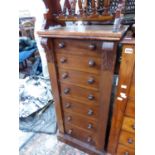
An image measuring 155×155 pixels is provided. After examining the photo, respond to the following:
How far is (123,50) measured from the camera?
2.68 ft

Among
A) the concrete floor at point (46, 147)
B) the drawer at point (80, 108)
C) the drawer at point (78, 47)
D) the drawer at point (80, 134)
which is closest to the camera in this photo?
the drawer at point (78, 47)

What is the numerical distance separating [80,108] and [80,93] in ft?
0.51

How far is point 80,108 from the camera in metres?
1.22

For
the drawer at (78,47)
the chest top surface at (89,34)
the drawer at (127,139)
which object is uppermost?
the chest top surface at (89,34)

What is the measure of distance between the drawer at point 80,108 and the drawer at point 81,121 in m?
0.05

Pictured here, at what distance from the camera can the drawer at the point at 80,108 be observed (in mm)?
1158

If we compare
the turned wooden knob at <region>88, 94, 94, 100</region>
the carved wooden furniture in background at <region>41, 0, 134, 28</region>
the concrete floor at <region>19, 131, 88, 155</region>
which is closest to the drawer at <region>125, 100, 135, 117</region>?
the turned wooden knob at <region>88, 94, 94, 100</region>

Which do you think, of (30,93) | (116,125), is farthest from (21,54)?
(116,125)

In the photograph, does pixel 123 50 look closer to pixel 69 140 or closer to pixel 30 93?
pixel 69 140

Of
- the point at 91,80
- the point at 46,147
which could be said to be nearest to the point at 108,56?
the point at 91,80

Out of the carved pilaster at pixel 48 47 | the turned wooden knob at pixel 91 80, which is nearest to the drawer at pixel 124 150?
the turned wooden knob at pixel 91 80

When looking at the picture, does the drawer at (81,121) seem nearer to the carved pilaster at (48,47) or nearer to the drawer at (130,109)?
the drawer at (130,109)
